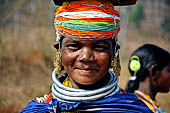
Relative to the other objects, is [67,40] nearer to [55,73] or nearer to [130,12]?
[55,73]

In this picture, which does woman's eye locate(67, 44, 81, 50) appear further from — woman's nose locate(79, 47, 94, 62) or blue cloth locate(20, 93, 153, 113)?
blue cloth locate(20, 93, 153, 113)

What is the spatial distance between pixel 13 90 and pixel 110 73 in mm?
7794

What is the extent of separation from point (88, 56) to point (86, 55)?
18mm

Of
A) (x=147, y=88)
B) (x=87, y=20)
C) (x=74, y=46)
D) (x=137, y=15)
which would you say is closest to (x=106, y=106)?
(x=74, y=46)

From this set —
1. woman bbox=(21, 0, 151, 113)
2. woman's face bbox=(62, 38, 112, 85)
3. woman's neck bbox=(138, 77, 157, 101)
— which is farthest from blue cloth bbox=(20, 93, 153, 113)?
woman's neck bbox=(138, 77, 157, 101)

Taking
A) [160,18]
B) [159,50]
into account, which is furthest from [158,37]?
[159,50]

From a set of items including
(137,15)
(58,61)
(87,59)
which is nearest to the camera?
(87,59)

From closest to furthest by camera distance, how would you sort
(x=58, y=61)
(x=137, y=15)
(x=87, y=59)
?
(x=87, y=59), (x=58, y=61), (x=137, y=15)

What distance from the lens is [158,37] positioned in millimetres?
21484

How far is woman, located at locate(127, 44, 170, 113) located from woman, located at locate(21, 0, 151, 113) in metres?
1.71

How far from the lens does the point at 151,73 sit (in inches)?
151

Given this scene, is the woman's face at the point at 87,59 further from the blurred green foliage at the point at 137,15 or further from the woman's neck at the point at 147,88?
the blurred green foliage at the point at 137,15

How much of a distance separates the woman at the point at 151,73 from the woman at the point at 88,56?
1.71 m

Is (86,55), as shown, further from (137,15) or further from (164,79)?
(137,15)
